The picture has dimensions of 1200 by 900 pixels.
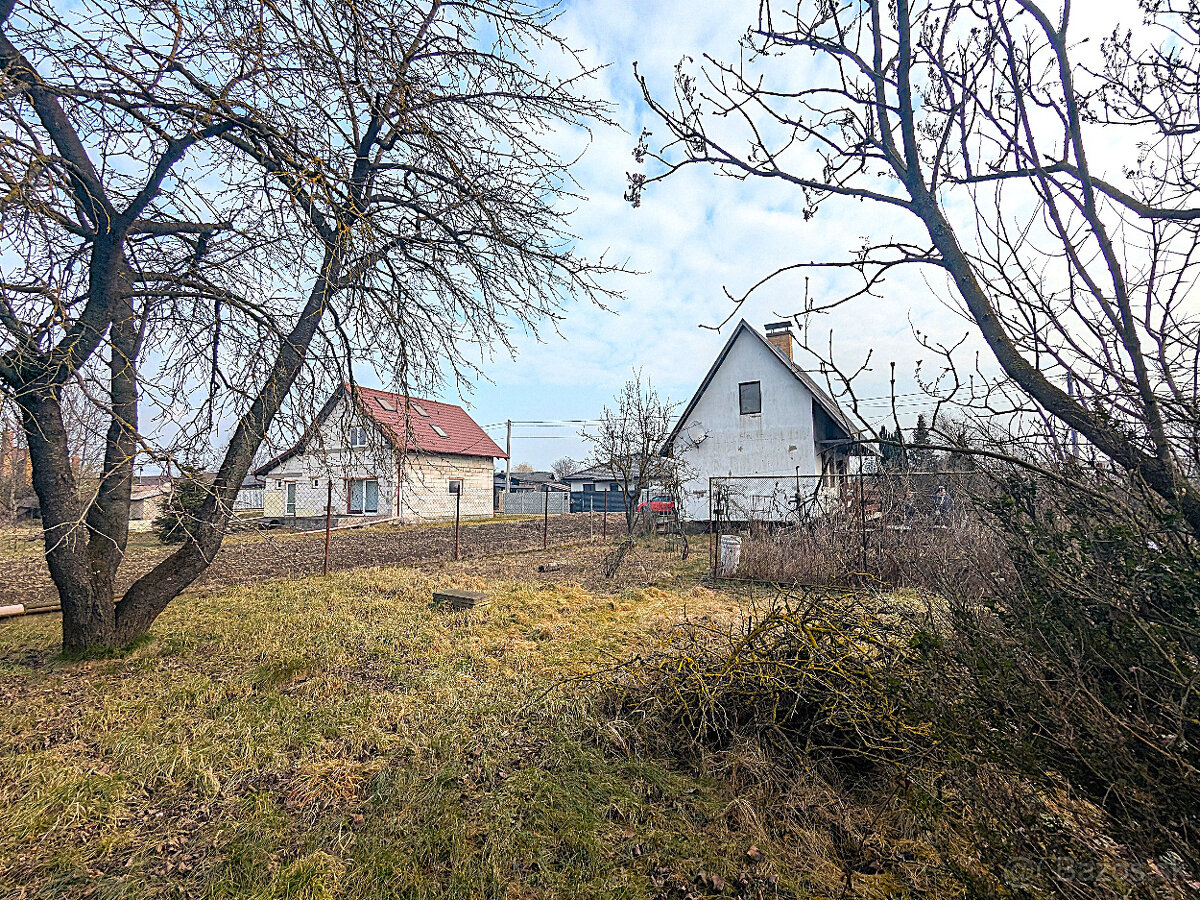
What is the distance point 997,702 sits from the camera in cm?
170

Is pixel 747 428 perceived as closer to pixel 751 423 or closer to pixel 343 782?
pixel 751 423

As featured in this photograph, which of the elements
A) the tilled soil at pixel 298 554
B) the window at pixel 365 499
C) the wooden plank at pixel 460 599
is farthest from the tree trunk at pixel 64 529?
the window at pixel 365 499

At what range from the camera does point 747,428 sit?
1714 centimetres

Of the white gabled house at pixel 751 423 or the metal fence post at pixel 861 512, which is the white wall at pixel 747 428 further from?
the metal fence post at pixel 861 512

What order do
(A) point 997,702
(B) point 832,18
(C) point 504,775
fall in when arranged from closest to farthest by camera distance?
(A) point 997,702, (B) point 832,18, (C) point 504,775

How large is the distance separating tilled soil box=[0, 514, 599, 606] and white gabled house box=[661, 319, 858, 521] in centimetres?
467

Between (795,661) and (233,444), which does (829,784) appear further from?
(233,444)

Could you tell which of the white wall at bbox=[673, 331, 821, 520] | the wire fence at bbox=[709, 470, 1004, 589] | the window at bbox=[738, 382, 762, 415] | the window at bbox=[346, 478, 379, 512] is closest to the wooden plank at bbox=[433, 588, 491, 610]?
the wire fence at bbox=[709, 470, 1004, 589]

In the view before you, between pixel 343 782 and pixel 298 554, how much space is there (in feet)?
37.1

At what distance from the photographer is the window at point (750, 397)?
668 inches

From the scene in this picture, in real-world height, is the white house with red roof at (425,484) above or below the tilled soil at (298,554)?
above

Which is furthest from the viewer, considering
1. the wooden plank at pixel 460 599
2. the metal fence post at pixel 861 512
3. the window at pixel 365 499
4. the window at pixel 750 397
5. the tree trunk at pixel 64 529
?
the window at pixel 365 499

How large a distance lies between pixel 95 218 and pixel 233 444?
6.46 feet

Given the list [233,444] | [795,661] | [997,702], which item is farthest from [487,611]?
[997,702]
